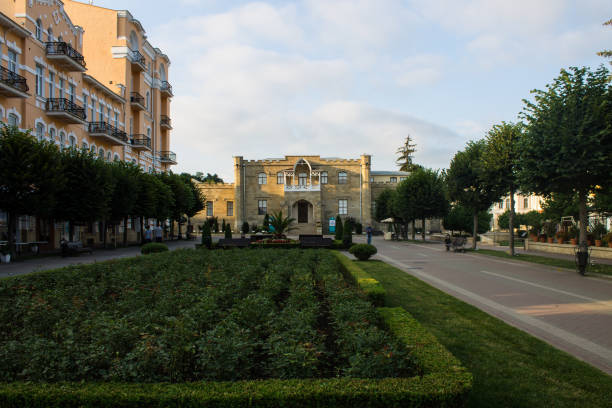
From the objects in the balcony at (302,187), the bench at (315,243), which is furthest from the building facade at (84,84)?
the balcony at (302,187)

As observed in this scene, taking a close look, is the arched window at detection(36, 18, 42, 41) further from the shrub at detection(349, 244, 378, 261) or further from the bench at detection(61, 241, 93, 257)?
the shrub at detection(349, 244, 378, 261)

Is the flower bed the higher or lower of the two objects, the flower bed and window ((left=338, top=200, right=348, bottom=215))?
Result: the lower

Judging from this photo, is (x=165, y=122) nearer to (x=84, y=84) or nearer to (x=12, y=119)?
(x=84, y=84)

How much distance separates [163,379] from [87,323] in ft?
7.70

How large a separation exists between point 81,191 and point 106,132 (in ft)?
31.4

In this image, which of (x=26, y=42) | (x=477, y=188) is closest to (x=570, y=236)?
(x=477, y=188)

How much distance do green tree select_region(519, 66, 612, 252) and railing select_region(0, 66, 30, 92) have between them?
23764 millimetres

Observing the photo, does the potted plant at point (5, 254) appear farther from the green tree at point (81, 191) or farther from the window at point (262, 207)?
the window at point (262, 207)

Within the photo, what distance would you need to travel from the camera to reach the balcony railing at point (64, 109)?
25250mm

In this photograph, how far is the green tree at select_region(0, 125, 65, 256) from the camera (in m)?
18.4

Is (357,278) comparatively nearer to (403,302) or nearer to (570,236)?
(403,302)

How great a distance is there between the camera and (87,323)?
6047mm

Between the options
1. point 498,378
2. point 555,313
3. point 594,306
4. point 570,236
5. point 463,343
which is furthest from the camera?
point 570,236

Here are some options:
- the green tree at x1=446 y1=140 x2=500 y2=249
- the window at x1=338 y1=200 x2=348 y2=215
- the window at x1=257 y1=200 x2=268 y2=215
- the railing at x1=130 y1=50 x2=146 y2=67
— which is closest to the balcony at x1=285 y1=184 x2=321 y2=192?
the window at x1=257 y1=200 x2=268 y2=215
